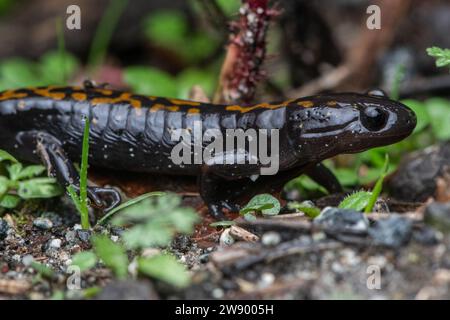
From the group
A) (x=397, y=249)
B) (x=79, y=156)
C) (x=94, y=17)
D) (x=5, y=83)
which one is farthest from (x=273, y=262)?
(x=94, y=17)

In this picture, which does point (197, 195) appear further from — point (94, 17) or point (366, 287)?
point (94, 17)

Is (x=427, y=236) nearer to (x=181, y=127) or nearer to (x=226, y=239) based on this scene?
(x=226, y=239)

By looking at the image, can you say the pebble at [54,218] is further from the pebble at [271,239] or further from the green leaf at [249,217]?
the pebble at [271,239]

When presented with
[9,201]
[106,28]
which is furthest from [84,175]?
[106,28]

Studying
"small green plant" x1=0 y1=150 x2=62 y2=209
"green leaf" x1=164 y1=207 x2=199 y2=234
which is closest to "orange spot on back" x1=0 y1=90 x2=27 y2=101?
"small green plant" x1=0 y1=150 x2=62 y2=209

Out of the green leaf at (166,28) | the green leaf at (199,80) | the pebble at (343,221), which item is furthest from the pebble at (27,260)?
the green leaf at (166,28)

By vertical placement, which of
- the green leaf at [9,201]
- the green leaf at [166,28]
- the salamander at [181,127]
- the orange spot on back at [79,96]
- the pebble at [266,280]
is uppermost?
the green leaf at [166,28]
